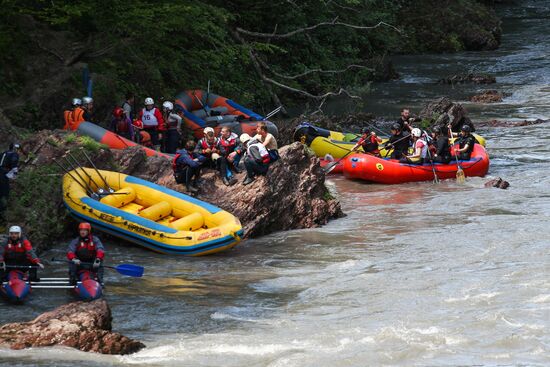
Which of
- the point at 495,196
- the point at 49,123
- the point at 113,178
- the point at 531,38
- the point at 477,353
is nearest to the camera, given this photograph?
the point at 477,353

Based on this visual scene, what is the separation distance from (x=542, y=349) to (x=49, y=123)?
502 inches

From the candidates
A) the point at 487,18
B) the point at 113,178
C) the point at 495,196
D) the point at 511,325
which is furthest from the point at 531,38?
the point at 511,325

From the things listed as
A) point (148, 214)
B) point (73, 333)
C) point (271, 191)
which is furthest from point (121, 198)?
point (73, 333)

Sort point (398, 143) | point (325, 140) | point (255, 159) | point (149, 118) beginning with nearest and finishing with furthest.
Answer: point (255, 159)
point (149, 118)
point (398, 143)
point (325, 140)

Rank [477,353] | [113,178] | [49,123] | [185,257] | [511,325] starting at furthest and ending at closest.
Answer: [49,123]
[113,178]
[185,257]
[511,325]
[477,353]

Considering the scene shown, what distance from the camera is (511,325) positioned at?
11438mm

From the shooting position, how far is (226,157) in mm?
16938

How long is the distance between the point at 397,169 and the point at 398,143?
3.01 feet

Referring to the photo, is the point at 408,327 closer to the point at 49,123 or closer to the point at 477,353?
the point at 477,353

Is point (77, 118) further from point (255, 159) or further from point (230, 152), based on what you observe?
point (255, 159)

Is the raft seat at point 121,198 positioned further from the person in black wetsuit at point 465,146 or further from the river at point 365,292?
the person in black wetsuit at point 465,146

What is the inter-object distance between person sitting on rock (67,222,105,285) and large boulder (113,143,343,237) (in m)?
3.85

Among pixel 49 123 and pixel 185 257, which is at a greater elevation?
pixel 49 123

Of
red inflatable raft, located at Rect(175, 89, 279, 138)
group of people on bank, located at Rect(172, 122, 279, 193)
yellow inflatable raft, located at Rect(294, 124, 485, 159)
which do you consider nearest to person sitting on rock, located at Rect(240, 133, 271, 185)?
group of people on bank, located at Rect(172, 122, 279, 193)
